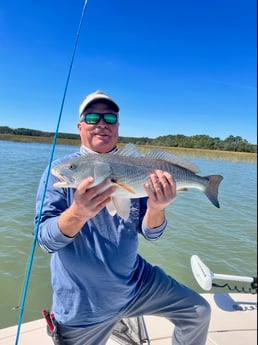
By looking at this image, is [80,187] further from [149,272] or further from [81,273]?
[149,272]

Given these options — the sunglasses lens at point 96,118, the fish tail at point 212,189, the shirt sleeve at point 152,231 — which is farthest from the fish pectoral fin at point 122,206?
the fish tail at point 212,189

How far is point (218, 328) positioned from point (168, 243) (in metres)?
4.43

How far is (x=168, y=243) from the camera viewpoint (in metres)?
7.29

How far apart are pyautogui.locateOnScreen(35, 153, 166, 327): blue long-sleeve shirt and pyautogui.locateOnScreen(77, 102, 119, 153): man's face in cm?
41

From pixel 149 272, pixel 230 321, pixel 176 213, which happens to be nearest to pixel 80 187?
pixel 149 272

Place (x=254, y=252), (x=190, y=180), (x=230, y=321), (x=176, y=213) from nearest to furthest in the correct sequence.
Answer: (x=190, y=180) → (x=230, y=321) → (x=254, y=252) → (x=176, y=213)

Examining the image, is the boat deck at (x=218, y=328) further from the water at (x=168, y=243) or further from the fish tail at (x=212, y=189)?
the fish tail at (x=212, y=189)

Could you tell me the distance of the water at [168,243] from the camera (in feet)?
14.4

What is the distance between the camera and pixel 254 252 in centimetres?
744

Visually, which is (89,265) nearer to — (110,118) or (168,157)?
(168,157)

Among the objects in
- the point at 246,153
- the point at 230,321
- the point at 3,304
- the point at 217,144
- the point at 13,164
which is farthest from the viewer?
the point at 217,144

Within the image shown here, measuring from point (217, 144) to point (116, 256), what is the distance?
191 feet

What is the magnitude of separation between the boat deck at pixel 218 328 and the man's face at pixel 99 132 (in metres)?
1.73

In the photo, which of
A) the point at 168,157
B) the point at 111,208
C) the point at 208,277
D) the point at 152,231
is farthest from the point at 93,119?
the point at 208,277
